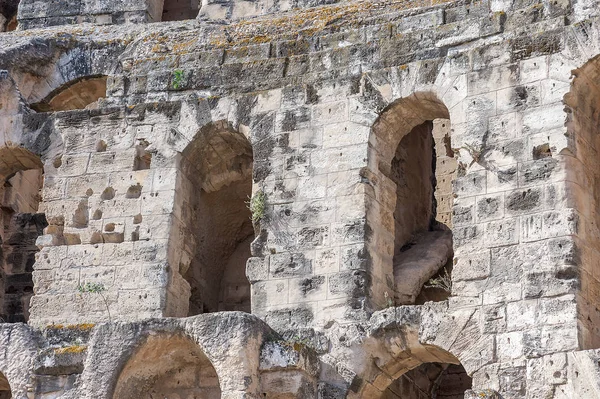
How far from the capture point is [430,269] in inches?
580

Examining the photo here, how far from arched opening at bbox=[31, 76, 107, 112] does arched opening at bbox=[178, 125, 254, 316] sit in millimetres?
2091

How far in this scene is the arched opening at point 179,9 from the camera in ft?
66.1

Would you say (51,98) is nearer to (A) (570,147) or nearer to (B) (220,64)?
(B) (220,64)

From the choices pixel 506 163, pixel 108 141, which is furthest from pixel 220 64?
pixel 506 163

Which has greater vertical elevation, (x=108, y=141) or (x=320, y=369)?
(x=108, y=141)

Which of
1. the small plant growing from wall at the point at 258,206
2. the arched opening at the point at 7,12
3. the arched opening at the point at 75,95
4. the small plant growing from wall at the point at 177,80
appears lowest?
the small plant growing from wall at the point at 258,206

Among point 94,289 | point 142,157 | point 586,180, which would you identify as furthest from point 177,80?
point 586,180

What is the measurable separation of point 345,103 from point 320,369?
2.84 m

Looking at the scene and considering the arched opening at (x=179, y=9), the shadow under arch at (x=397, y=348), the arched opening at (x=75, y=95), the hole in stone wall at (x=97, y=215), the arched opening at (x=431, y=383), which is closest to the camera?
the shadow under arch at (x=397, y=348)

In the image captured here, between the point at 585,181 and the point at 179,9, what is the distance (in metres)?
8.68

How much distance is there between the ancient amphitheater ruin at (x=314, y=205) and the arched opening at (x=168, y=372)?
0.07ft

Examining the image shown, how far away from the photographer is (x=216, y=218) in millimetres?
15859

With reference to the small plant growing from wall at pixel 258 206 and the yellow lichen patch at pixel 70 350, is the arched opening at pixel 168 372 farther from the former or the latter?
the small plant growing from wall at pixel 258 206

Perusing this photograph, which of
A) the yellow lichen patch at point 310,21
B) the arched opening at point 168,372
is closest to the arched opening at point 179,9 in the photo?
the yellow lichen patch at point 310,21
